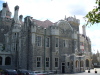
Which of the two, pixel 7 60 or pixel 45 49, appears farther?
pixel 7 60

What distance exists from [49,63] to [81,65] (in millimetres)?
9505

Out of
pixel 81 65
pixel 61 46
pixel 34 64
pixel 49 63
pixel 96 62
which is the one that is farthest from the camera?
pixel 96 62

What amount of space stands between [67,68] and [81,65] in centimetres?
514

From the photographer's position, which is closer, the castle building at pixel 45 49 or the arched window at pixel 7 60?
the castle building at pixel 45 49

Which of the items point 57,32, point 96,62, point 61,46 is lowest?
point 96,62

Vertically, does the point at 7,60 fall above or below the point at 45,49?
below

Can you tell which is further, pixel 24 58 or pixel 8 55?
pixel 8 55

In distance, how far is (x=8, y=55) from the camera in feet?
124

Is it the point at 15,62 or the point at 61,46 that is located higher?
the point at 61,46

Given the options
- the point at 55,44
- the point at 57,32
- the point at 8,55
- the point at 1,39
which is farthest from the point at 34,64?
the point at 1,39

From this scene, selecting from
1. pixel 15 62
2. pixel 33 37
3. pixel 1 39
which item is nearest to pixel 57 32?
pixel 33 37

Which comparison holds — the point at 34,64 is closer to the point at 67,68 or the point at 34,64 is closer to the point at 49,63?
the point at 49,63

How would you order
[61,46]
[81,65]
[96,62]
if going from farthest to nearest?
[96,62] < [81,65] < [61,46]

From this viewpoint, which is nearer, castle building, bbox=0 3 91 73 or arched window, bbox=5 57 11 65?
castle building, bbox=0 3 91 73
